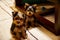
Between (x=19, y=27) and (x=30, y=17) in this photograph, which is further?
(x=30, y=17)

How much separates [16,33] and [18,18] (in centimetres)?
14

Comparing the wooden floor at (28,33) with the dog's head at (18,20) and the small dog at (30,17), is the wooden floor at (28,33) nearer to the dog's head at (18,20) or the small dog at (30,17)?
the small dog at (30,17)

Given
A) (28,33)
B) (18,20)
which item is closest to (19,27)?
(18,20)

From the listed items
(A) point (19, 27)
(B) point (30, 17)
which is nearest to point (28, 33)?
(B) point (30, 17)

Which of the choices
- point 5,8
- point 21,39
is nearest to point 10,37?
point 21,39

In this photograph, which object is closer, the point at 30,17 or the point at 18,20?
the point at 18,20

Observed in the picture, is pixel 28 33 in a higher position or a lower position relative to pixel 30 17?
lower

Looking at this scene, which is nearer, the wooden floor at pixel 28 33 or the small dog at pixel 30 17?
the wooden floor at pixel 28 33

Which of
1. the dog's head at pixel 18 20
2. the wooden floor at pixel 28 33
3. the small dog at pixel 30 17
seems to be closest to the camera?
the dog's head at pixel 18 20

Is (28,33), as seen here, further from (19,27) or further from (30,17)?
(19,27)

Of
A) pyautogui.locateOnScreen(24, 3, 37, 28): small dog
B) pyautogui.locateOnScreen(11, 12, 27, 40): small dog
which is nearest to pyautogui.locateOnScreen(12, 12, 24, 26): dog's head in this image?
pyautogui.locateOnScreen(11, 12, 27, 40): small dog

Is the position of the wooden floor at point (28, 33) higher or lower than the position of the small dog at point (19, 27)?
lower

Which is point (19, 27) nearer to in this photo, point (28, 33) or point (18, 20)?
point (18, 20)

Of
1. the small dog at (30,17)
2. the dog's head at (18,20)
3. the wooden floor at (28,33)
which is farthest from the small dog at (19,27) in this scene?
the small dog at (30,17)
